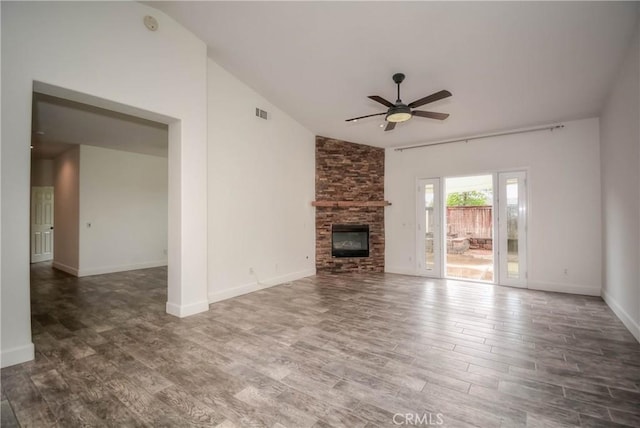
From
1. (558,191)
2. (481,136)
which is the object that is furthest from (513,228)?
(481,136)

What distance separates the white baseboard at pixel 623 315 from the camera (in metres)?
3.08

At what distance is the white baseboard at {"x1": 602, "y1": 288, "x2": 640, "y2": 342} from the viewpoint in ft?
10.1

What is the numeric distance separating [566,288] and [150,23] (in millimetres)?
7325

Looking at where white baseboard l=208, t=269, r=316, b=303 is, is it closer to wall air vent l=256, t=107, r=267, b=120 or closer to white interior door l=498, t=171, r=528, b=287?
wall air vent l=256, t=107, r=267, b=120

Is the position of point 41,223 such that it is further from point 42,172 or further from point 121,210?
point 121,210

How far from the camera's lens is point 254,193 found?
5.10 metres

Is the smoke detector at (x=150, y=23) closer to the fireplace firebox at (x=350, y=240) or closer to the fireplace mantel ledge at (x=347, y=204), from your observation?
the fireplace mantel ledge at (x=347, y=204)

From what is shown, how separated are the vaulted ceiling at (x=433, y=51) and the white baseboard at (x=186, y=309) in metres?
3.52

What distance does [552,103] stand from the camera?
432cm

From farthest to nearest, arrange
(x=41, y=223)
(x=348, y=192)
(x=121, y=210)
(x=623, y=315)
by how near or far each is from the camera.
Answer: (x=41, y=223)
(x=121, y=210)
(x=348, y=192)
(x=623, y=315)

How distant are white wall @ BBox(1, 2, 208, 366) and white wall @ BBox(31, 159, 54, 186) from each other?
6613 mm

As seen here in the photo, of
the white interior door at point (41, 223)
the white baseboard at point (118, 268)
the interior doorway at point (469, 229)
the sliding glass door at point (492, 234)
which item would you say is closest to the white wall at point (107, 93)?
the white baseboard at point (118, 268)

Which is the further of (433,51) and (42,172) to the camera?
(42,172)

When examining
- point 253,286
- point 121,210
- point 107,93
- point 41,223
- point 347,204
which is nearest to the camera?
point 107,93
